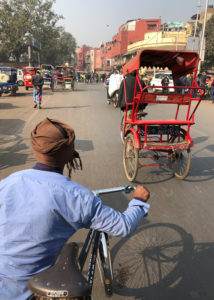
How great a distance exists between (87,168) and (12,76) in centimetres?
1451

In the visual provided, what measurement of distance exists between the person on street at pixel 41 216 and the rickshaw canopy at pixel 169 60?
10.7 feet

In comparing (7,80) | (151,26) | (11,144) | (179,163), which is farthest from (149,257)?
(151,26)

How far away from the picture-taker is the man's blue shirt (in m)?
1.19

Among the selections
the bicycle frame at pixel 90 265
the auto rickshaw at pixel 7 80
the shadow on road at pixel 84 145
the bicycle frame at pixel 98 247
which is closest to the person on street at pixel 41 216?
the bicycle frame at pixel 90 265

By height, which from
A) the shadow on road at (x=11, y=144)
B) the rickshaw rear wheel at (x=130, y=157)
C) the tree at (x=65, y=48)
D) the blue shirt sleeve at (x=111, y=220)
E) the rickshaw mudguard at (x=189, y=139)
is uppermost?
the tree at (x=65, y=48)

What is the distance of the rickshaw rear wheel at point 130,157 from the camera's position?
4.06m

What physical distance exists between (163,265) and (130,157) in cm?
220

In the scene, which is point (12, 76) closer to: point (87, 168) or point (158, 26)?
point (87, 168)

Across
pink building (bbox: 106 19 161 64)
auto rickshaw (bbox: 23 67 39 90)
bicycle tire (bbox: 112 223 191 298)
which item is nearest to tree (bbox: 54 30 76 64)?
pink building (bbox: 106 19 161 64)

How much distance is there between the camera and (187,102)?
4.31 m

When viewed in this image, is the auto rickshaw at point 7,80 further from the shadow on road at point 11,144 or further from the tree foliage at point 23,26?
the tree foliage at point 23,26

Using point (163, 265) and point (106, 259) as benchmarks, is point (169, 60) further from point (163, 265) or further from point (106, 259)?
point (106, 259)

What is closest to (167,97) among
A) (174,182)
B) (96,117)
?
(174,182)

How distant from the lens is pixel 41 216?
119 centimetres
